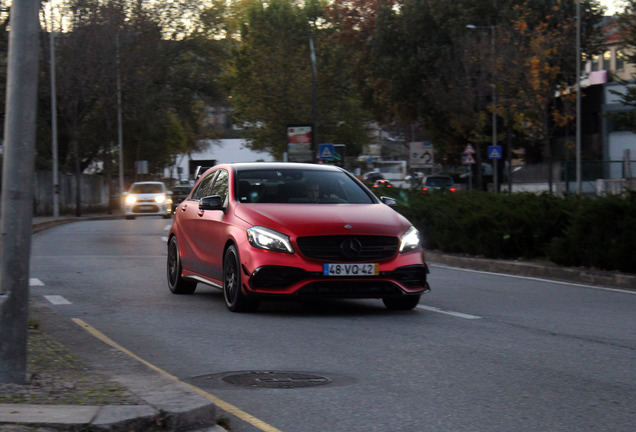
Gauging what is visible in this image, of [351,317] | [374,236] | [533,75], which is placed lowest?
[351,317]

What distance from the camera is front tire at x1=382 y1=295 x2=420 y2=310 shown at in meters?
11.4

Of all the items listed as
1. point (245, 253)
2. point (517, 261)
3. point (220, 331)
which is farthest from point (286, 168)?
point (517, 261)

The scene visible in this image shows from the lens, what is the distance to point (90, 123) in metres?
59.8

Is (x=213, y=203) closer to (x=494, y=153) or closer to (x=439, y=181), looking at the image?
(x=494, y=153)

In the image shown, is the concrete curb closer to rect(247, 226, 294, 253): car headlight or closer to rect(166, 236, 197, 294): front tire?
rect(247, 226, 294, 253): car headlight

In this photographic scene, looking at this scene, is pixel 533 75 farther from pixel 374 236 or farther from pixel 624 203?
pixel 374 236

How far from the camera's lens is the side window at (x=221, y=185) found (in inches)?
479

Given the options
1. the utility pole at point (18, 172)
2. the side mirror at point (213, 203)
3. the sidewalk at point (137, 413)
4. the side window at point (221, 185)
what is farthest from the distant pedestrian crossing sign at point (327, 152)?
the utility pole at point (18, 172)

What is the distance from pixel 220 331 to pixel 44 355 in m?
2.53

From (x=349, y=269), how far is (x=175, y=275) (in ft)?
10.9

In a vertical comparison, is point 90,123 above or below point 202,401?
above

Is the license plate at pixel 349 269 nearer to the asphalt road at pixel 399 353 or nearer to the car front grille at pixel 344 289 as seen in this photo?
the car front grille at pixel 344 289

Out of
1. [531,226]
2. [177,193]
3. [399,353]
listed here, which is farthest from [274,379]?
[177,193]

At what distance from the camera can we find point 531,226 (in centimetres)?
1738
